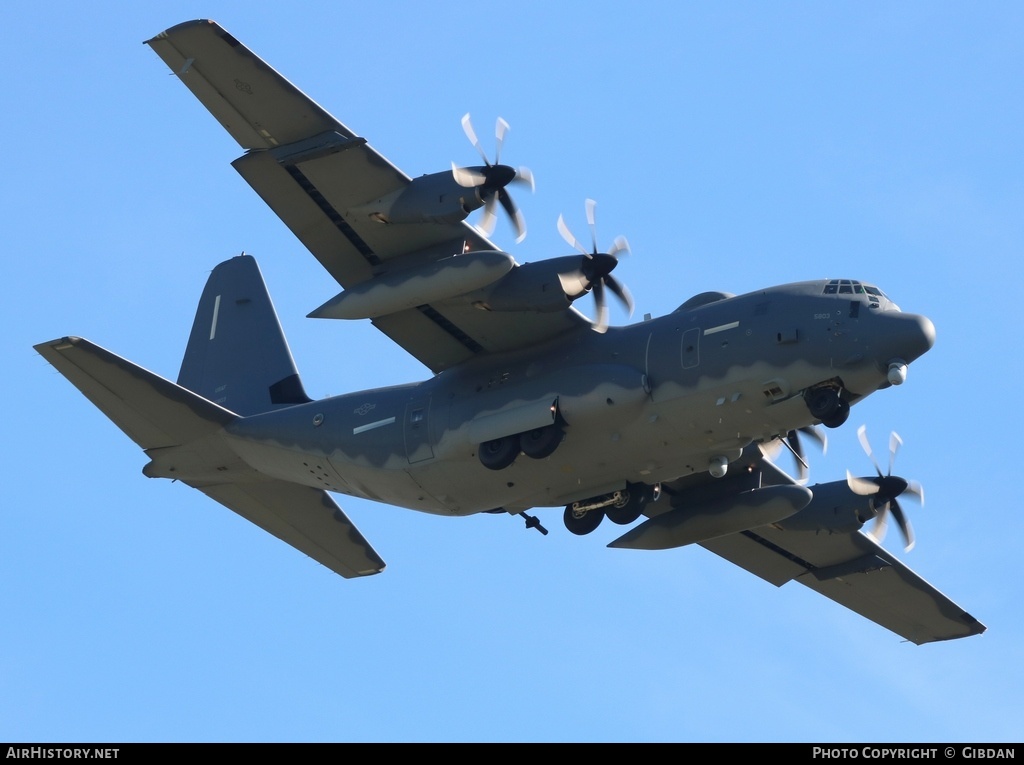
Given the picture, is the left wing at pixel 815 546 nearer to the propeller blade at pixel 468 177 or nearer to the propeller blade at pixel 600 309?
the propeller blade at pixel 600 309

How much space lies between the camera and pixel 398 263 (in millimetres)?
25531

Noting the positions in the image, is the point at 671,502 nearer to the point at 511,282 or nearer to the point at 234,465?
the point at 511,282

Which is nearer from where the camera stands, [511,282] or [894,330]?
[894,330]

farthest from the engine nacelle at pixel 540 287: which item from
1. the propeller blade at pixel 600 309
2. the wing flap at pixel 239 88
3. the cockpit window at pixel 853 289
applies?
the cockpit window at pixel 853 289

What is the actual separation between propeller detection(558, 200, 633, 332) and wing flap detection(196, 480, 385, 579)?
6.59 metres

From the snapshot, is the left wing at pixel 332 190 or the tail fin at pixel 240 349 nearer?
the left wing at pixel 332 190

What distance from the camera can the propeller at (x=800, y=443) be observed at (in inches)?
1096

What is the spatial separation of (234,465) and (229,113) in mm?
6719

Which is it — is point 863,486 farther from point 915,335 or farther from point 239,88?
point 239,88

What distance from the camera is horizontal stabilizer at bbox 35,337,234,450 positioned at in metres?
24.9

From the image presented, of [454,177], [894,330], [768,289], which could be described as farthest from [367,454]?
[894,330]

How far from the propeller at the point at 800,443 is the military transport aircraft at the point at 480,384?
62 millimetres
